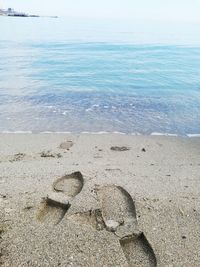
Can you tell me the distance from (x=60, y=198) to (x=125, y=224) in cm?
106

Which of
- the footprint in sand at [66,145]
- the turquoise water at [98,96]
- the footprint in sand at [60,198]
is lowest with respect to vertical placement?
the turquoise water at [98,96]

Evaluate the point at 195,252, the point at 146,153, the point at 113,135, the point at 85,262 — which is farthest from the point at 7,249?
the point at 113,135

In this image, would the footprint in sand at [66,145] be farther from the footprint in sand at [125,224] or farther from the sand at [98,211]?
the footprint in sand at [125,224]

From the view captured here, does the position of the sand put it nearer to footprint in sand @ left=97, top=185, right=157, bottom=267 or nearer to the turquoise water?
footprint in sand @ left=97, top=185, right=157, bottom=267

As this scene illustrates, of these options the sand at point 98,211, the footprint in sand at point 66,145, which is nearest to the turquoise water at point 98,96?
the footprint in sand at point 66,145

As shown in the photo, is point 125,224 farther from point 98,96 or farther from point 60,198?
point 98,96

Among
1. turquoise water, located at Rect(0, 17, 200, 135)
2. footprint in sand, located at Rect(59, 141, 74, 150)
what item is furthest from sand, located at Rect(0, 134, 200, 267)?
turquoise water, located at Rect(0, 17, 200, 135)

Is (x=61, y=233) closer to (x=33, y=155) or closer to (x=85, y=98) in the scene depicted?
(x=33, y=155)

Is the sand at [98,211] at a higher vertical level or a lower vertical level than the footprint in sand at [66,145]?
higher

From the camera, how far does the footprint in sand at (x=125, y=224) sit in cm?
378

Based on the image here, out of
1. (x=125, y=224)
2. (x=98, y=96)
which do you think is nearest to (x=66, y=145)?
(x=125, y=224)

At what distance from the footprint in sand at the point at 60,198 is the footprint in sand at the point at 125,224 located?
42 centimetres

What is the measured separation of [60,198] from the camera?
15.8 ft

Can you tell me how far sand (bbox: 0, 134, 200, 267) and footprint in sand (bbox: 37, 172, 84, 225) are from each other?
0.04 feet
